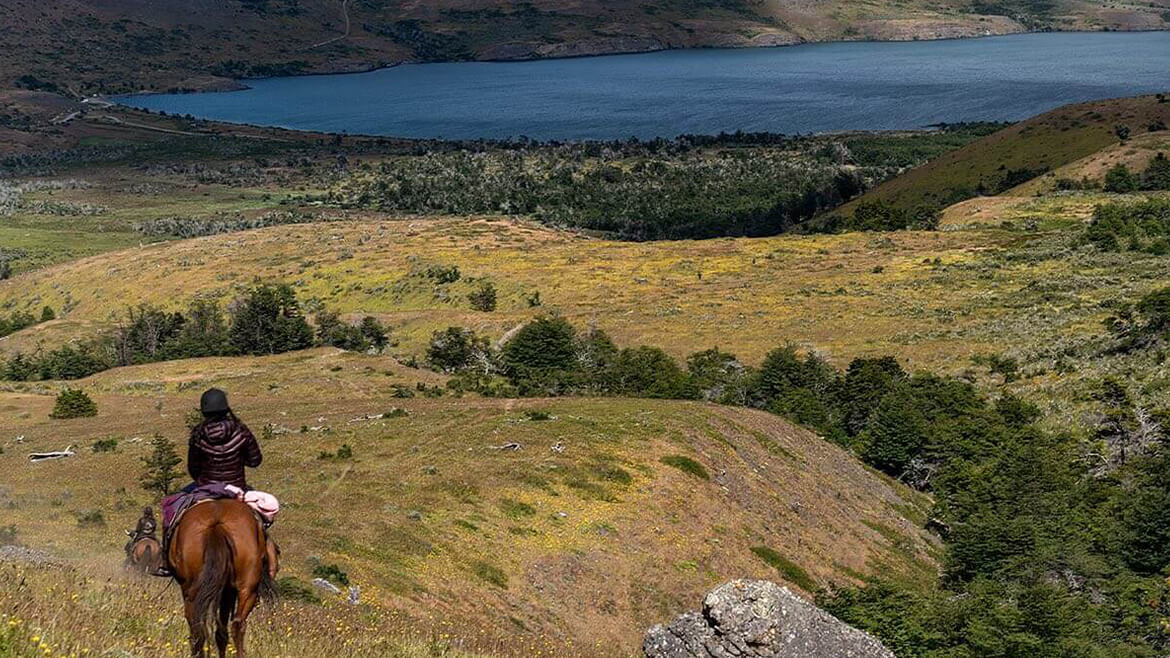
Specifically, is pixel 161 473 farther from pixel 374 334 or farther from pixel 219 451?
pixel 374 334

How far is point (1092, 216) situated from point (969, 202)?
78.1 ft

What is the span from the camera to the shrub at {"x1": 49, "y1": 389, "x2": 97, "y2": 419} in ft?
163

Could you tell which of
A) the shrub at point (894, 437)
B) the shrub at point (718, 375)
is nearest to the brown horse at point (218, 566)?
the shrub at point (894, 437)

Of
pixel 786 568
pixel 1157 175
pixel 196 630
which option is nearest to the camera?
pixel 196 630

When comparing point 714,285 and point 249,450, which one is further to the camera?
point 714,285

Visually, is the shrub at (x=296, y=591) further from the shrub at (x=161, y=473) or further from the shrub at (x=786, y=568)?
the shrub at (x=786, y=568)

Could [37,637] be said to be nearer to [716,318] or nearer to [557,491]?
[557,491]

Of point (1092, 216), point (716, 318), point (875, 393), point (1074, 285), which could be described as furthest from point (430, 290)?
point (1092, 216)

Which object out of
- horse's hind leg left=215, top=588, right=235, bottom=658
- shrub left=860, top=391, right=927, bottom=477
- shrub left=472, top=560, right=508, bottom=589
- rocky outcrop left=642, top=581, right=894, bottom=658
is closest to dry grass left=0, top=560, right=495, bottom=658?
horse's hind leg left=215, top=588, right=235, bottom=658

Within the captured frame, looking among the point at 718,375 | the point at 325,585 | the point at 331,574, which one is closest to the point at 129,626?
the point at 325,585

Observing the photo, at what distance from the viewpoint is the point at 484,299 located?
107000mm

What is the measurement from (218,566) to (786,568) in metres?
28.2

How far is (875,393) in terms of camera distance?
213 ft

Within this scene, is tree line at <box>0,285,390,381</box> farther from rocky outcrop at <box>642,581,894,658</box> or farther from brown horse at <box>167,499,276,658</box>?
brown horse at <box>167,499,276,658</box>
